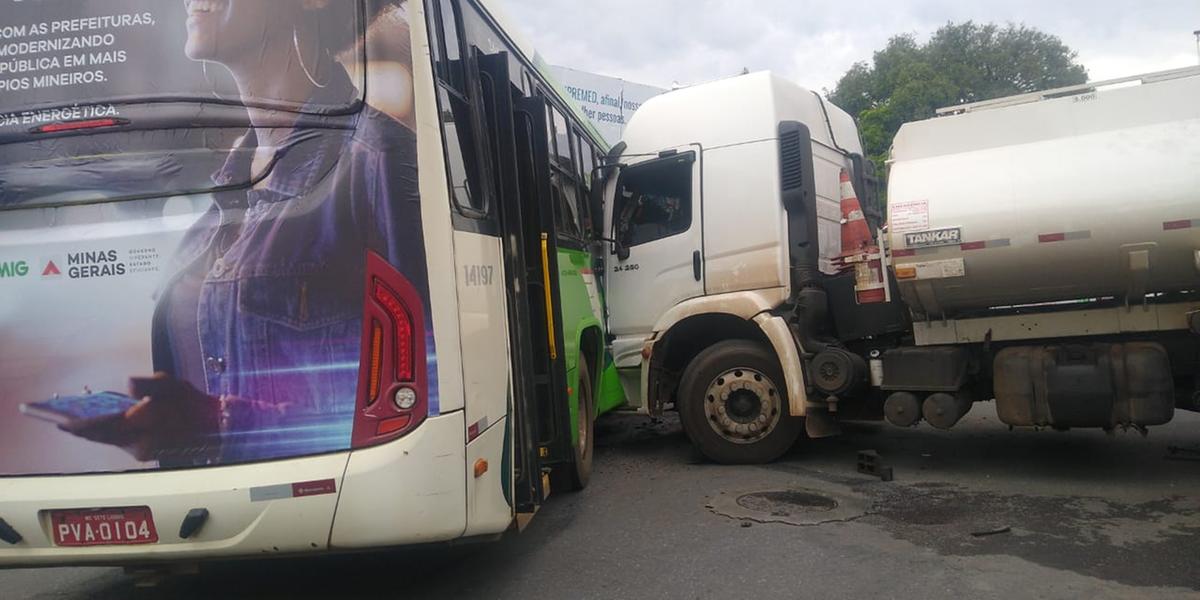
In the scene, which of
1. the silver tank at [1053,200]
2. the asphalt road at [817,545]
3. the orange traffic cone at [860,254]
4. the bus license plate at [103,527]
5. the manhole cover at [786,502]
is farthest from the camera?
the orange traffic cone at [860,254]

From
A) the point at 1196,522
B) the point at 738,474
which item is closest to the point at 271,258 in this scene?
the point at 738,474

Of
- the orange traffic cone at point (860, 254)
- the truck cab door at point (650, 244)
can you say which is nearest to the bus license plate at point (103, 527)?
the truck cab door at point (650, 244)

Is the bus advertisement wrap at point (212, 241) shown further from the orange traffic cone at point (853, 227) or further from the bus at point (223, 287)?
the orange traffic cone at point (853, 227)

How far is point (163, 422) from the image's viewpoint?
3.31m

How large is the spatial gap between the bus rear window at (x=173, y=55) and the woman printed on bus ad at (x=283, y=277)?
12 mm

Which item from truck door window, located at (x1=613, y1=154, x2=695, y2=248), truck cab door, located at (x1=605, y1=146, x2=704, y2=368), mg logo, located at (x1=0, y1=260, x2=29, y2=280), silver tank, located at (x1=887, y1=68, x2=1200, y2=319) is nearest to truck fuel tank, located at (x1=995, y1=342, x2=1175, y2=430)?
silver tank, located at (x1=887, y1=68, x2=1200, y2=319)

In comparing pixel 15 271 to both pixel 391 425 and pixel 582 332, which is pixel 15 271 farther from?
pixel 582 332

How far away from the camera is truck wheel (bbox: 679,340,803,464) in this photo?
271 inches

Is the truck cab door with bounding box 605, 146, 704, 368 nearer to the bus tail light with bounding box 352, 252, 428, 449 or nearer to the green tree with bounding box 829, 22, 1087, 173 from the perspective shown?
the bus tail light with bounding box 352, 252, 428, 449

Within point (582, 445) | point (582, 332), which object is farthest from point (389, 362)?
point (582, 445)

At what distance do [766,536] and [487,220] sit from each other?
2.62 m

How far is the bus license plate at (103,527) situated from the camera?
326cm

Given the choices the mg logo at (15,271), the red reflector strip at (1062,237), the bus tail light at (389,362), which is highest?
the mg logo at (15,271)

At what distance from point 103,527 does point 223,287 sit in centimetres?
104
